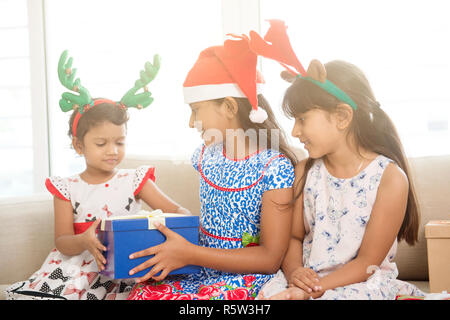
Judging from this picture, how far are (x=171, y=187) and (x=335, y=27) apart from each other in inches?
50.6

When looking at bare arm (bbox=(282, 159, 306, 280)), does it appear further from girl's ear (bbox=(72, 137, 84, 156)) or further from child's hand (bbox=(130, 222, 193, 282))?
girl's ear (bbox=(72, 137, 84, 156))

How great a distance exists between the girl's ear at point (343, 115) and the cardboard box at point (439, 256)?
1.30 ft

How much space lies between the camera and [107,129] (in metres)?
1.74

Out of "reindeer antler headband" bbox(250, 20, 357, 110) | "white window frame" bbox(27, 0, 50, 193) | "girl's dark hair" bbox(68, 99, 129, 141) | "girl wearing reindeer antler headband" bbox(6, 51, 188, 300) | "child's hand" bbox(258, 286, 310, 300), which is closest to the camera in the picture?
"child's hand" bbox(258, 286, 310, 300)

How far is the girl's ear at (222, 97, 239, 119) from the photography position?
1.54 meters

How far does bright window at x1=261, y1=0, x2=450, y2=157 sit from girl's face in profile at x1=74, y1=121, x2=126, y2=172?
1082 millimetres

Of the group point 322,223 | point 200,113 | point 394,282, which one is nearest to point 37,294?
point 200,113

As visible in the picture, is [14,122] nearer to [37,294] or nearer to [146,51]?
[146,51]

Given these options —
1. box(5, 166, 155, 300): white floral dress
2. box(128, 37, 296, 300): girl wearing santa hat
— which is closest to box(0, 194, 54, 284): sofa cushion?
box(5, 166, 155, 300): white floral dress

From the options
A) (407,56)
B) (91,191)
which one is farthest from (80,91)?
(407,56)

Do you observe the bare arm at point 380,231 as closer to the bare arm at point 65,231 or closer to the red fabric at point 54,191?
the bare arm at point 65,231

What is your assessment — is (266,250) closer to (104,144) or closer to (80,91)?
(104,144)

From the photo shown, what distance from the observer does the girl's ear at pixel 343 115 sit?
1414 mm

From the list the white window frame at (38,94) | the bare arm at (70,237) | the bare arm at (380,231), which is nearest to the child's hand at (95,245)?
the bare arm at (70,237)
